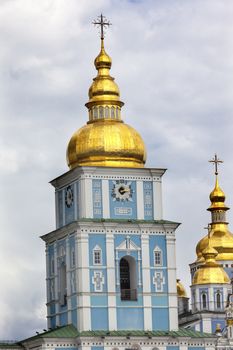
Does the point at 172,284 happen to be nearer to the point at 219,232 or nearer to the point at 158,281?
the point at 158,281

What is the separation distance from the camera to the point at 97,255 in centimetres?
7538

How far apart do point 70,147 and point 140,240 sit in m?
6.08

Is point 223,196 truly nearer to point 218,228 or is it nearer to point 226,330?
point 218,228

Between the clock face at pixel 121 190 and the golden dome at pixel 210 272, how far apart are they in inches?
1169

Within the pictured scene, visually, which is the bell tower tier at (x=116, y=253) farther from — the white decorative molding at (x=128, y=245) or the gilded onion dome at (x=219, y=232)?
the gilded onion dome at (x=219, y=232)

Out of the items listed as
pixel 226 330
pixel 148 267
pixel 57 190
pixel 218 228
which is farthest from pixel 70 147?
pixel 218 228

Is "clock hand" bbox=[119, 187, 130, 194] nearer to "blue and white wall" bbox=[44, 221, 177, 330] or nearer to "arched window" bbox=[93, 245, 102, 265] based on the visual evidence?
"blue and white wall" bbox=[44, 221, 177, 330]

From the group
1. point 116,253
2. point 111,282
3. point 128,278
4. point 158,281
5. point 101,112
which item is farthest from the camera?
point 101,112

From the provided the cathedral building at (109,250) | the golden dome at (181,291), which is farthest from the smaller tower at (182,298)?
the cathedral building at (109,250)

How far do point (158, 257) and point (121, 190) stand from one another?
3762mm

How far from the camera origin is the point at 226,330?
333 ft

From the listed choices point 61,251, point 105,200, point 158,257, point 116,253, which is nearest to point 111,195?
point 105,200

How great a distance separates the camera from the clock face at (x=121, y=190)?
76.4 metres

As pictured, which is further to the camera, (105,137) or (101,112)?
(101,112)
